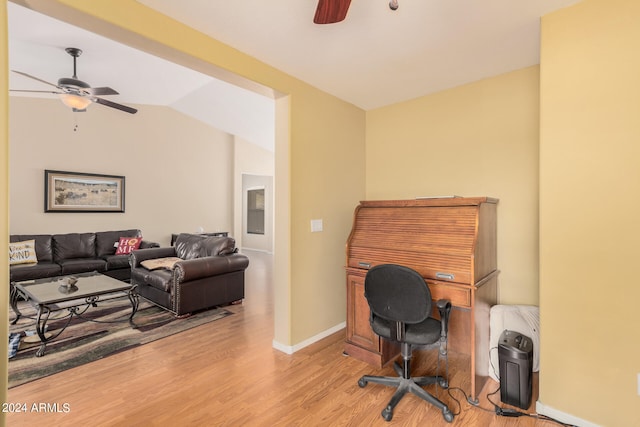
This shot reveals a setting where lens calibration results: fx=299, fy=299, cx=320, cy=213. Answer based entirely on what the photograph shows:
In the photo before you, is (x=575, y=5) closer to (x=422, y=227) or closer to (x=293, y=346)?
(x=422, y=227)

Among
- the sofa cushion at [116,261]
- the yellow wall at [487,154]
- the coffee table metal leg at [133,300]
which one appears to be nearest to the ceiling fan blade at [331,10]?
the yellow wall at [487,154]

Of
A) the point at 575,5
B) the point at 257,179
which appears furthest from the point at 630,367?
the point at 257,179

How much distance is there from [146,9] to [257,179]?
8.28 meters

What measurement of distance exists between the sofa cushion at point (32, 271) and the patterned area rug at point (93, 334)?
37 cm

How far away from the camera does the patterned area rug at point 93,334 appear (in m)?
2.50

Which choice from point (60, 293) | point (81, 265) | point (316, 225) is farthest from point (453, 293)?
point (81, 265)

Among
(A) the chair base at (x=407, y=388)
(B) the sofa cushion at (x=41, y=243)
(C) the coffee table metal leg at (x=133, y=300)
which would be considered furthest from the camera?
(B) the sofa cushion at (x=41, y=243)

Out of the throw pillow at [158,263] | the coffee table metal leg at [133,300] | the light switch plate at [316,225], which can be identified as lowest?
the coffee table metal leg at [133,300]

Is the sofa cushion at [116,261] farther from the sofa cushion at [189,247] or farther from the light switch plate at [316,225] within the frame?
the light switch plate at [316,225]

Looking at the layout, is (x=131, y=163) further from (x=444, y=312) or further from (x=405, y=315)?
(x=444, y=312)

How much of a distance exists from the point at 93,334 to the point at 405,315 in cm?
319

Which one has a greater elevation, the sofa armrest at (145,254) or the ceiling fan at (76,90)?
the ceiling fan at (76,90)

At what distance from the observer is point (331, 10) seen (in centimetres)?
141

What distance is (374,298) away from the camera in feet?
6.79
